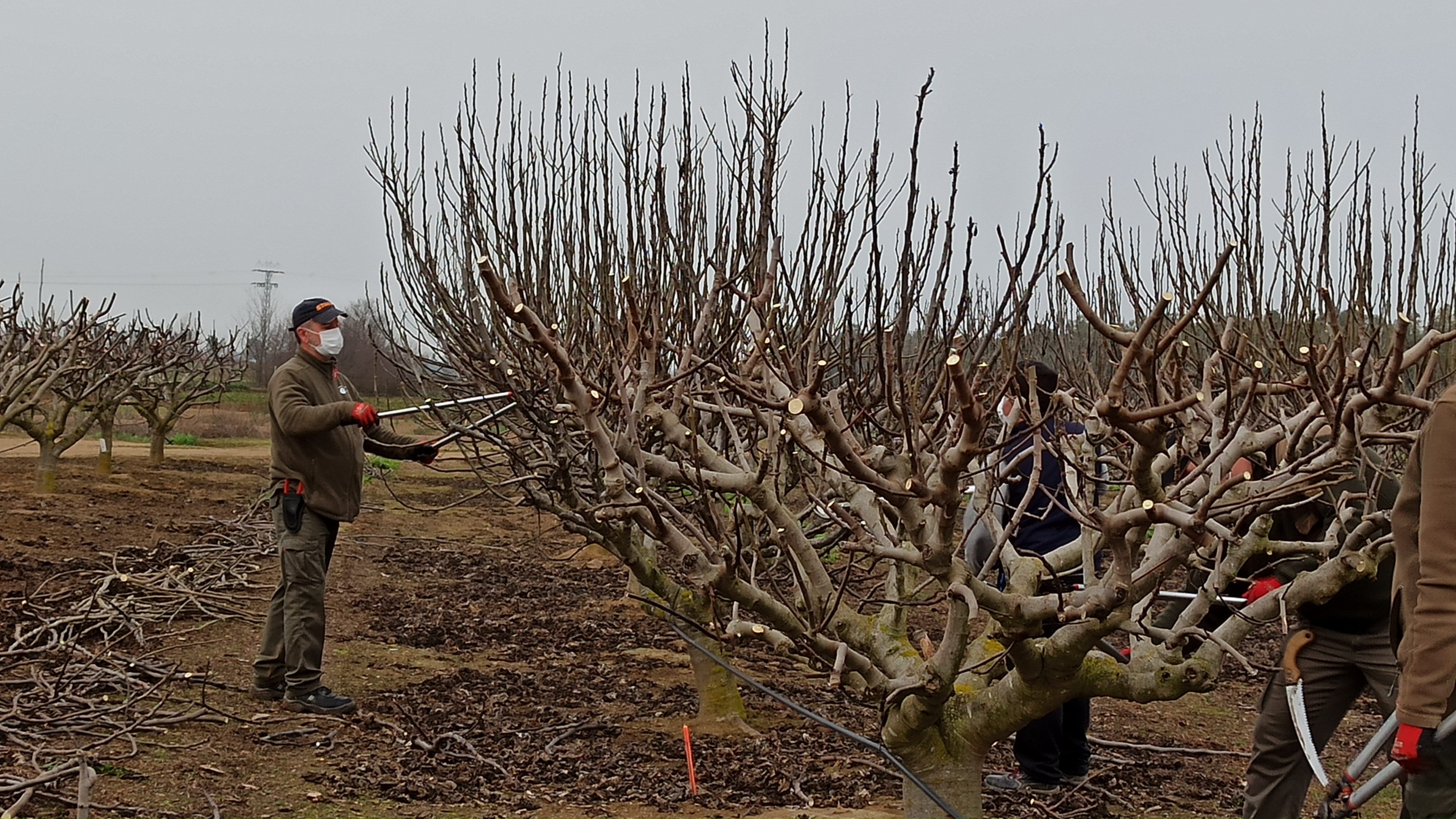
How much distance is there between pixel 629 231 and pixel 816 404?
4.02m

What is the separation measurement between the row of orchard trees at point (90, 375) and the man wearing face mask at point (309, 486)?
9.72 feet

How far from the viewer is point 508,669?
6738mm

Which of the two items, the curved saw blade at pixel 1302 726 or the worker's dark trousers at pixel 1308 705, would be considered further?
the worker's dark trousers at pixel 1308 705

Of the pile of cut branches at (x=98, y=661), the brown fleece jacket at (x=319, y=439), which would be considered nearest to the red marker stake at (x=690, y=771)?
the brown fleece jacket at (x=319, y=439)

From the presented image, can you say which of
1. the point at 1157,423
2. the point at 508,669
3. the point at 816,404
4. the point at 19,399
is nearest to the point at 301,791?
the point at 508,669

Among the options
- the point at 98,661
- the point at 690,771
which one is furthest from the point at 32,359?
the point at 690,771

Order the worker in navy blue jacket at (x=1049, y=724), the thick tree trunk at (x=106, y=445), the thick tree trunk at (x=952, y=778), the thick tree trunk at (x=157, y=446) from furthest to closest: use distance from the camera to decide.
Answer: the thick tree trunk at (x=157, y=446) < the thick tree trunk at (x=106, y=445) < the worker in navy blue jacket at (x=1049, y=724) < the thick tree trunk at (x=952, y=778)

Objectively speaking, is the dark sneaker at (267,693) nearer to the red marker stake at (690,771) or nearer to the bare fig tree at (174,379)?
the red marker stake at (690,771)

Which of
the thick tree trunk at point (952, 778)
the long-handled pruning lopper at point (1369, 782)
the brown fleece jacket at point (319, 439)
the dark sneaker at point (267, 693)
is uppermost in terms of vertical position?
the brown fleece jacket at point (319, 439)

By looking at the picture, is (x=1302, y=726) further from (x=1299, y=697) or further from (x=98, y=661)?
(x=98, y=661)

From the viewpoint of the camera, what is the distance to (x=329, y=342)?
5465mm

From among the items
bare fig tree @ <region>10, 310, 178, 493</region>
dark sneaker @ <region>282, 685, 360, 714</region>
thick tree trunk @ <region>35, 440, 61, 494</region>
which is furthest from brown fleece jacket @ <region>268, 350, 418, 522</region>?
thick tree trunk @ <region>35, 440, 61, 494</region>

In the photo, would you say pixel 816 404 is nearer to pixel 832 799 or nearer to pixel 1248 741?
pixel 832 799

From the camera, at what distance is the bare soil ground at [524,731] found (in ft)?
14.3
